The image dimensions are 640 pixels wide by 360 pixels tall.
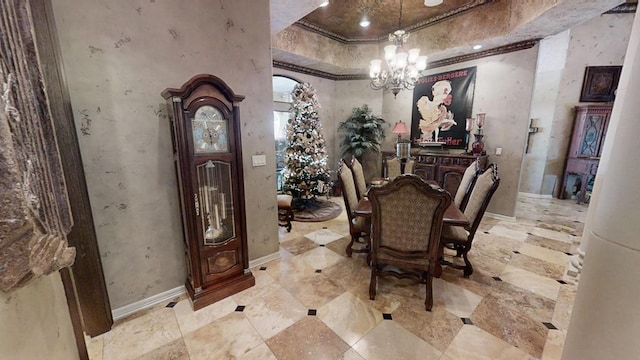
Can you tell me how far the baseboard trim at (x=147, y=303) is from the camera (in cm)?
192

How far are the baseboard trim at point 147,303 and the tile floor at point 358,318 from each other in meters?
0.08

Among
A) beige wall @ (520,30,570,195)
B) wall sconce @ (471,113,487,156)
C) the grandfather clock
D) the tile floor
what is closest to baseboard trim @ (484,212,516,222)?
wall sconce @ (471,113,487,156)

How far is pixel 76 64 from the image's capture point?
1607 millimetres

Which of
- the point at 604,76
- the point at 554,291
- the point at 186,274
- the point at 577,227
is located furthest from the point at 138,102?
the point at 604,76

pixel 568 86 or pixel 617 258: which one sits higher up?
pixel 568 86

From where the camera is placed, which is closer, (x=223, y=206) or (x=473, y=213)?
(x=223, y=206)

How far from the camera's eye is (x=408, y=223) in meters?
1.88

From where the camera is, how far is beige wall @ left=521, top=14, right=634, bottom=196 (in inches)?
182

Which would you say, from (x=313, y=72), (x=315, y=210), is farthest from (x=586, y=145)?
(x=313, y=72)

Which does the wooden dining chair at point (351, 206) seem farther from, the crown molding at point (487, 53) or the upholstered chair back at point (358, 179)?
the crown molding at point (487, 53)

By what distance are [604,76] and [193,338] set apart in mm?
7995

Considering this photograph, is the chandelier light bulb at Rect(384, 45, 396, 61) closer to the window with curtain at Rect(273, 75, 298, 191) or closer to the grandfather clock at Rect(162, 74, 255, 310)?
the grandfather clock at Rect(162, 74, 255, 310)

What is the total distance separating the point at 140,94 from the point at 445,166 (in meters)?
4.43

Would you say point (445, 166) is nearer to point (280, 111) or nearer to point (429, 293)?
point (429, 293)
